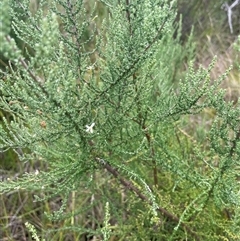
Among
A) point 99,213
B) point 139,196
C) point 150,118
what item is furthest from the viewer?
point 99,213

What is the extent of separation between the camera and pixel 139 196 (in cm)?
159

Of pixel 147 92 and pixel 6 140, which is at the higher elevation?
pixel 147 92

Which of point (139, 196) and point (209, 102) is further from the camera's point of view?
point (139, 196)

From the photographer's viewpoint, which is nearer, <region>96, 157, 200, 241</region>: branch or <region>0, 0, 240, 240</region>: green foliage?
<region>0, 0, 240, 240</region>: green foliage

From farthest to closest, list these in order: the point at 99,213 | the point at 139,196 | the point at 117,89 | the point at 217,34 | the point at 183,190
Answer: the point at 217,34 < the point at 99,213 < the point at 183,190 < the point at 139,196 < the point at 117,89

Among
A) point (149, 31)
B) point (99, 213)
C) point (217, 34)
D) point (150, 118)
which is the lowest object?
point (99, 213)

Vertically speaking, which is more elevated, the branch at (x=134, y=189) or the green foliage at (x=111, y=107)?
the green foliage at (x=111, y=107)

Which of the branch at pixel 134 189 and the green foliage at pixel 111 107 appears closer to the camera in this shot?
the green foliage at pixel 111 107

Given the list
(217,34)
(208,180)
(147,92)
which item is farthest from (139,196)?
(217,34)

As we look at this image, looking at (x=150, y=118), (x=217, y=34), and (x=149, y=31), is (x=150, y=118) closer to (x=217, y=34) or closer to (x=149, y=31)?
(x=149, y=31)

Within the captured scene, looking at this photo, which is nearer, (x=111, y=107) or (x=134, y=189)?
(x=111, y=107)

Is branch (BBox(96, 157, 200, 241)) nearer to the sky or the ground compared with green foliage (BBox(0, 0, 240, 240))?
nearer to the ground

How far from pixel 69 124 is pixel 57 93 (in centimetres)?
16

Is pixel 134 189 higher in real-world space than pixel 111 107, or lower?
lower
